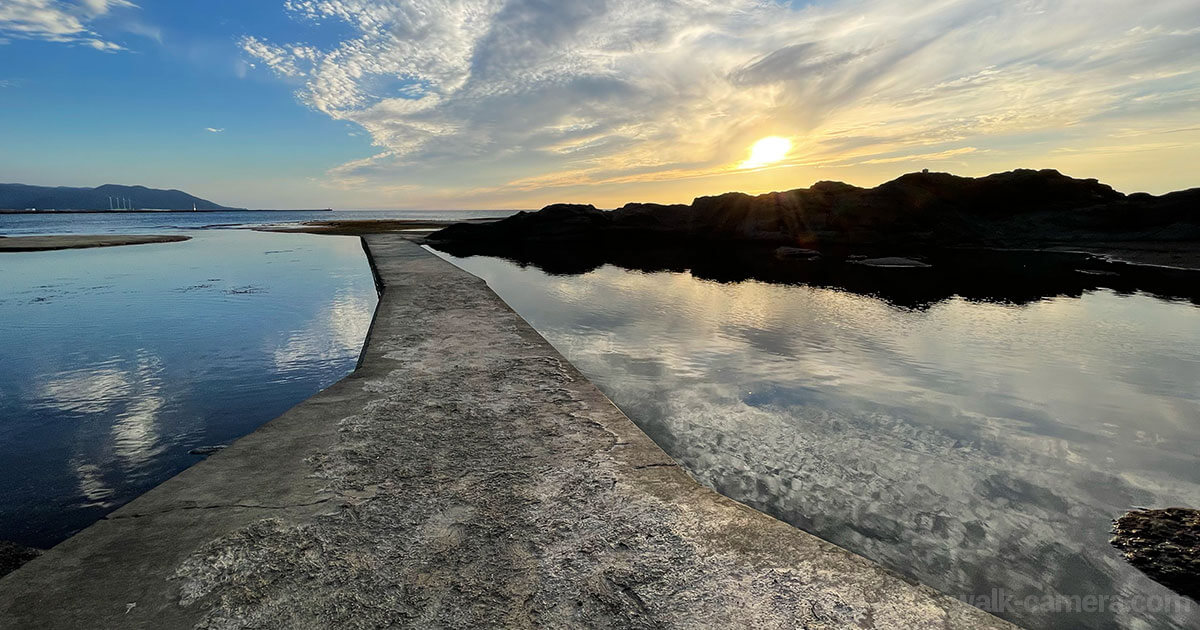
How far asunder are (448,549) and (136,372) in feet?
21.7

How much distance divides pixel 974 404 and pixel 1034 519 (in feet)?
8.75

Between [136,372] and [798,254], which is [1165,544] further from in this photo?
[798,254]

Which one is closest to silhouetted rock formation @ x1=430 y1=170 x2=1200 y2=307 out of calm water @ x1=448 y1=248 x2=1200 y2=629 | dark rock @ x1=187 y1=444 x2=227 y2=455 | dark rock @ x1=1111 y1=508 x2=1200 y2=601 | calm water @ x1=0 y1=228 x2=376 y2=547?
calm water @ x1=448 y1=248 x2=1200 y2=629

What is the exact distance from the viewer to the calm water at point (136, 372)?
387 cm

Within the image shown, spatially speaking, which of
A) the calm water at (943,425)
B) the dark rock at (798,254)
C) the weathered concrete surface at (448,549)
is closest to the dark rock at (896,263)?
the dark rock at (798,254)

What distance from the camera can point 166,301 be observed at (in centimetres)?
1124

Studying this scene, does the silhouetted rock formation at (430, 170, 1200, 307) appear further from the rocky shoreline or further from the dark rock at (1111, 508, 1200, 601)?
the dark rock at (1111, 508, 1200, 601)

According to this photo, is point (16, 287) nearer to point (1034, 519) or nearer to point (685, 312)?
point (685, 312)

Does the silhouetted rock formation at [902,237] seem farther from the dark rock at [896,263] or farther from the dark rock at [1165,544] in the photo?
the dark rock at [1165,544]

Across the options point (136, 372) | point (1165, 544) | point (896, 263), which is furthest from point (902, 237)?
point (136, 372)

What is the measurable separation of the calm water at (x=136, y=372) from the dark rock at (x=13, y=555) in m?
0.25

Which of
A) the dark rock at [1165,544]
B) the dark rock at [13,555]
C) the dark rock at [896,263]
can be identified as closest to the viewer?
the dark rock at [13,555]

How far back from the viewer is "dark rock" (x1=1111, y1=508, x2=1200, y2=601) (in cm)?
289

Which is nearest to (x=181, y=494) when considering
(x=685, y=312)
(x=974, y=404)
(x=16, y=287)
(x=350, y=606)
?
(x=350, y=606)
